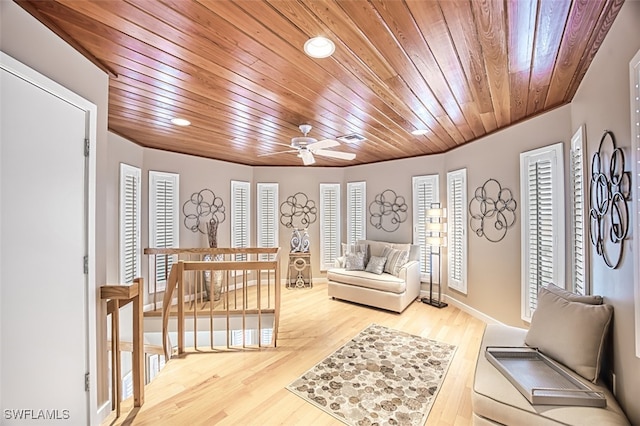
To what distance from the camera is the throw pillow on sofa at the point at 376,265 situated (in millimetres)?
4641

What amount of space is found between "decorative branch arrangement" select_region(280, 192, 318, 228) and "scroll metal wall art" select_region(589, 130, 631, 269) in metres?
4.54

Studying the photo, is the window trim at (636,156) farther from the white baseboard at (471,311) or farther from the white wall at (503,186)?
the white baseboard at (471,311)

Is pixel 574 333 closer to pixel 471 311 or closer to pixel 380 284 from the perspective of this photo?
pixel 471 311

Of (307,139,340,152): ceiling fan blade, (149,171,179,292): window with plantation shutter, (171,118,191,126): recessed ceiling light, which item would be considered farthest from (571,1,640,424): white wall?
(149,171,179,292): window with plantation shutter

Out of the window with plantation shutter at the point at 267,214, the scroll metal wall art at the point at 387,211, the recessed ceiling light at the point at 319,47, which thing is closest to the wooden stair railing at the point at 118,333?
the recessed ceiling light at the point at 319,47

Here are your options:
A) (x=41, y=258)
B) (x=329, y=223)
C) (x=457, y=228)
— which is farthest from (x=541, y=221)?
(x=41, y=258)

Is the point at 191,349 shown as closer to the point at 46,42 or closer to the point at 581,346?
the point at 46,42

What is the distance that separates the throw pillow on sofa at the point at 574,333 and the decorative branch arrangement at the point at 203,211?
4619 millimetres

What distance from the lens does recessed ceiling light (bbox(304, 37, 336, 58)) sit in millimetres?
1714

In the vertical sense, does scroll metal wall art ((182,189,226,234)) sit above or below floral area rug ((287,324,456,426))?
above

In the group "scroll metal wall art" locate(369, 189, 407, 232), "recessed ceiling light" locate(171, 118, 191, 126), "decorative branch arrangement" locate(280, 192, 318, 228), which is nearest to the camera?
"recessed ceiling light" locate(171, 118, 191, 126)

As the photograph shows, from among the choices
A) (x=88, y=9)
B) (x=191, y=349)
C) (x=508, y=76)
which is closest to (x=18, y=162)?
(x=88, y=9)

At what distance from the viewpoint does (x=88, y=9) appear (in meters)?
1.47

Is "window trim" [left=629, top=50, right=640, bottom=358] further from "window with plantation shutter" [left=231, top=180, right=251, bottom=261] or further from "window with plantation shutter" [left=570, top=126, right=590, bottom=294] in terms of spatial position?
"window with plantation shutter" [left=231, top=180, right=251, bottom=261]
